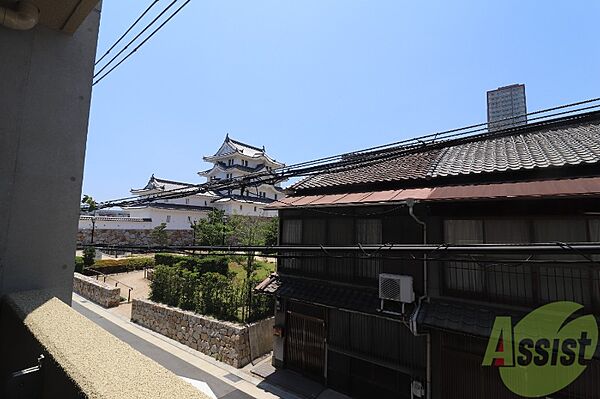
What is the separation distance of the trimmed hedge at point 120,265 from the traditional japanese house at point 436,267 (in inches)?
776

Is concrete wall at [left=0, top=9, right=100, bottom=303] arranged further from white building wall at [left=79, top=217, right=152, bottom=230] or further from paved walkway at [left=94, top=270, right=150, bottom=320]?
white building wall at [left=79, top=217, right=152, bottom=230]

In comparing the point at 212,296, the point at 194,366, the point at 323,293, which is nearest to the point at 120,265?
the point at 212,296

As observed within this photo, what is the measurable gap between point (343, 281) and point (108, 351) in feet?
26.5

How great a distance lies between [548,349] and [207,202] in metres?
41.2

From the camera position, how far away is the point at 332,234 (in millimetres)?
9984

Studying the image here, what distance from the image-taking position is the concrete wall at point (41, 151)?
10.3 ft

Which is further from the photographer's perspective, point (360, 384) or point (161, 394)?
point (360, 384)

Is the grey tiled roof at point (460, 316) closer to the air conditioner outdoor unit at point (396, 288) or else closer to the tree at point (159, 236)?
the air conditioner outdoor unit at point (396, 288)

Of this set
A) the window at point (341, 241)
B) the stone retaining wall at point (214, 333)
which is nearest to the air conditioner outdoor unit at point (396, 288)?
the window at point (341, 241)

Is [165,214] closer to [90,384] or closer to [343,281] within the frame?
[343,281]

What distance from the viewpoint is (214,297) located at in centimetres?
1352

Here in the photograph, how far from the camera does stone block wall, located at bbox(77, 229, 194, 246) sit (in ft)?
100

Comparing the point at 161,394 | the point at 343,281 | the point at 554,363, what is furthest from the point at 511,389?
the point at 161,394

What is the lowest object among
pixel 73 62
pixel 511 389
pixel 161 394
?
pixel 511 389
